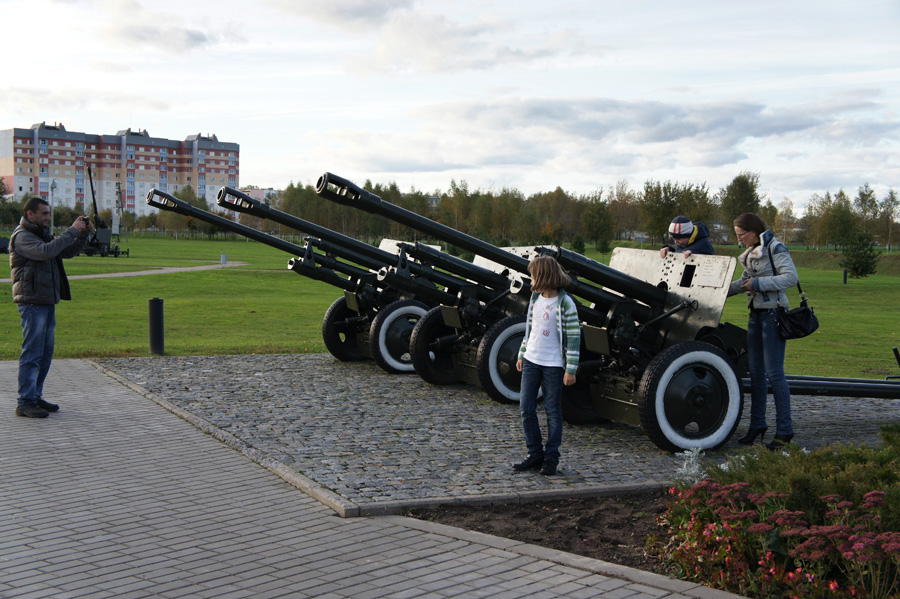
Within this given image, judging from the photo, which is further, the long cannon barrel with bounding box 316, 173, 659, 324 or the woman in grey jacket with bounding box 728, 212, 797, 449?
the long cannon barrel with bounding box 316, 173, 659, 324

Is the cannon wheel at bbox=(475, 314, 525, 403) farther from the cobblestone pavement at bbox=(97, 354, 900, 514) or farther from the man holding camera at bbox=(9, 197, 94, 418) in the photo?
the man holding camera at bbox=(9, 197, 94, 418)

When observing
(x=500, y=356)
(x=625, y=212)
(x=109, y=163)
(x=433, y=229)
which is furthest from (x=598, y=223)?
(x=109, y=163)

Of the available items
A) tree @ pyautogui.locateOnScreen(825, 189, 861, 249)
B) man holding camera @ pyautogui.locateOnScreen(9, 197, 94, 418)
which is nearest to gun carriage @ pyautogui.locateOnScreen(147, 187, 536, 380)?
man holding camera @ pyautogui.locateOnScreen(9, 197, 94, 418)

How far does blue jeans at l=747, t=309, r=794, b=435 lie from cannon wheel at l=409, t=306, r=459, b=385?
4076 millimetres

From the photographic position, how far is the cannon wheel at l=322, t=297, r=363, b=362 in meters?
13.1

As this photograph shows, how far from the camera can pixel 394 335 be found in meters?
11.9

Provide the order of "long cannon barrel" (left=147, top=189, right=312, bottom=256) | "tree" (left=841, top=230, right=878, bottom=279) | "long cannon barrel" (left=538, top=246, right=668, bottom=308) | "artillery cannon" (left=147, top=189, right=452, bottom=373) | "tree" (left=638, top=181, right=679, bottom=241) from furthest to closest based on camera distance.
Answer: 1. "tree" (left=638, top=181, right=679, bottom=241)
2. "tree" (left=841, top=230, right=878, bottom=279)
3. "artillery cannon" (left=147, top=189, right=452, bottom=373)
4. "long cannon barrel" (left=147, top=189, right=312, bottom=256)
5. "long cannon barrel" (left=538, top=246, right=668, bottom=308)

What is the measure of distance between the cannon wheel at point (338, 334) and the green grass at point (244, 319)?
4.97ft

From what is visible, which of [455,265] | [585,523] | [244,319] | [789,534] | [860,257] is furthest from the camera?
[860,257]

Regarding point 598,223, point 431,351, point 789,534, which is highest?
point 598,223

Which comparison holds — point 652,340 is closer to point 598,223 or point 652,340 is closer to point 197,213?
point 197,213

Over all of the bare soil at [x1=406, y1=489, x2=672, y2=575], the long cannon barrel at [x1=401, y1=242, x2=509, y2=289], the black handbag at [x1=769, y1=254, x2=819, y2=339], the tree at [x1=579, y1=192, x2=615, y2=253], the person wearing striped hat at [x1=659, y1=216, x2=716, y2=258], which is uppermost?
the tree at [x1=579, y1=192, x2=615, y2=253]

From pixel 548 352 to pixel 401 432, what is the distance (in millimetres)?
2078

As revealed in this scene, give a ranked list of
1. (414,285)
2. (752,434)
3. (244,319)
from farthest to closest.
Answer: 1. (244,319)
2. (414,285)
3. (752,434)
